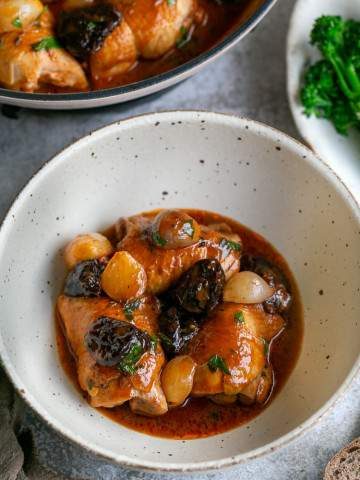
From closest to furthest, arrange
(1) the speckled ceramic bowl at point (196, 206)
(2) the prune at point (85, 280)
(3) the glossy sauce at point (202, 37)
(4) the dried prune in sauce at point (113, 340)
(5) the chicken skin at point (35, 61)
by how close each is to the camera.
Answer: (4) the dried prune in sauce at point (113, 340), (1) the speckled ceramic bowl at point (196, 206), (2) the prune at point (85, 280), (5) the chicken skin at point (35, 61), (3) the glossy sauce at point (202, 37)

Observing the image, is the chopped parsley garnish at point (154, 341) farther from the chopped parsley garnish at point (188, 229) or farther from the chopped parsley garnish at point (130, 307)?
the chopped parsley garnish at point (188, 229)

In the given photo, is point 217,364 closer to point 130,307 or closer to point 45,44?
point 130,307

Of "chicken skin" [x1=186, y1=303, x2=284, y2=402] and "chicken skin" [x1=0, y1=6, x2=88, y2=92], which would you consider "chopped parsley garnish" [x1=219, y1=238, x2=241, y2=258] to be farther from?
"chicken skin" [x1=0, y1=6, x2=88, y2=92]

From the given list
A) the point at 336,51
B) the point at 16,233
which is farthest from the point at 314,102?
the point at 16,233

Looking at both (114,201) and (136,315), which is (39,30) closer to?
(114,201)

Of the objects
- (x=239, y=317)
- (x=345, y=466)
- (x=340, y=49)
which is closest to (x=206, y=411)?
(x=239, y=317)

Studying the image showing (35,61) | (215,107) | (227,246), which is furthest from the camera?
(215,107)

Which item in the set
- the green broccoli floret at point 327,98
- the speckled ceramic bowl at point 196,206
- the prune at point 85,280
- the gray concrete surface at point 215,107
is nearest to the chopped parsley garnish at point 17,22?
the gray concrete surface at point 215,107
